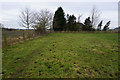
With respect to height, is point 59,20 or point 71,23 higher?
point 59,20

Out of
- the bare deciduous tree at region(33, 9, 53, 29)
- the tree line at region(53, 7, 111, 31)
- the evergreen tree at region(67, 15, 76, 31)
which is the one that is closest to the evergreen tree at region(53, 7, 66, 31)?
the tree line at region(53, 7, 111, 31)

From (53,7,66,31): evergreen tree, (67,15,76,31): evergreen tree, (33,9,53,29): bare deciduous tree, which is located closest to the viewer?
(33,9,53,29): bare deciduous tree

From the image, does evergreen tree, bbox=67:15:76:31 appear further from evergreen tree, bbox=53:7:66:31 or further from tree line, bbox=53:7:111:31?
evergreen tree, bbox=53:7:66:31

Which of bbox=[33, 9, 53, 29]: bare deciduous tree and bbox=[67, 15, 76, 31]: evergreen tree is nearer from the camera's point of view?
bbox=[33, 9, 53, 29]: bare deciduous tree

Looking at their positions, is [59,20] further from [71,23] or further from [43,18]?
[43,18]

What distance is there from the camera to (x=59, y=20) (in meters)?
35.0

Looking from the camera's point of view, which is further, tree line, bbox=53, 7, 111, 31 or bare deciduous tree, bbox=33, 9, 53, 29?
tree line, bbox=53, 7, 111, 31

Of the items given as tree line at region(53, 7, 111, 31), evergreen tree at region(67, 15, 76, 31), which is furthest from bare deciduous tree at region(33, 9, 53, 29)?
evergreen tree at region(67, 15, 76, 31)

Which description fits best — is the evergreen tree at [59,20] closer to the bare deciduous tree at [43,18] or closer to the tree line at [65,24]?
the tree line at [65,24]

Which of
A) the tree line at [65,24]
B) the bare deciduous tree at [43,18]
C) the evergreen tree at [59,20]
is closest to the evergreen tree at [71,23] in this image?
the tree line at [65,24]

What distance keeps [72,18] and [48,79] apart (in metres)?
40.0

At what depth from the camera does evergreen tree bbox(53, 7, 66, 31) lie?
1367 inches

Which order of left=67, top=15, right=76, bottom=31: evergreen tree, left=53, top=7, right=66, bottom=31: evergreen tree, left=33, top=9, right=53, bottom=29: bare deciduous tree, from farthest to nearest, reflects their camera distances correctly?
left=67, top=15, right=76, bottom=31: evergreen tree < left=53, top=7, right=66, bottom=31: evergreen tree < left=33, top=9, right=53, bottom=29: bare deciduous tree

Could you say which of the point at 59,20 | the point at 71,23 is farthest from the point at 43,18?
the point at 71,23
